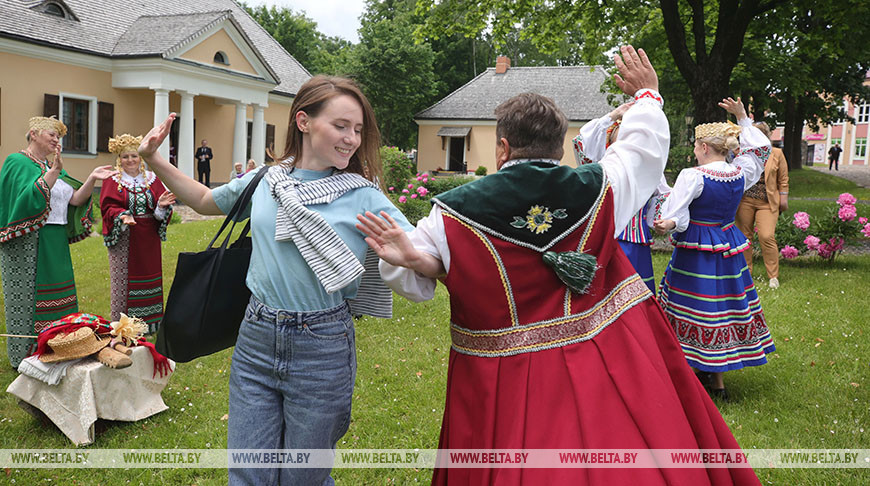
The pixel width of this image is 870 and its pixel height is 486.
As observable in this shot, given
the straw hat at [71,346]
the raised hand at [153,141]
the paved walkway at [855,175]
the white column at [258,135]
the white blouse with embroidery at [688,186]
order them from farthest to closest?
the paved walkway at [855,175] < the white column at [258,135] < the white blouse with embroidery at [688,186] < the straw hat at [71,346] < the raised hand at [153,141]

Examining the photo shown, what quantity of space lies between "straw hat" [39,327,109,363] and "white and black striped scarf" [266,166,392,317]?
2.48 meters

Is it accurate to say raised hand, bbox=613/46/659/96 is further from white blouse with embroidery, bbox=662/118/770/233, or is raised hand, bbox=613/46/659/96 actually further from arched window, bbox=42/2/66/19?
arched window, bbox=42/2/66/19

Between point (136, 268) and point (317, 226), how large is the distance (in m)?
4.65

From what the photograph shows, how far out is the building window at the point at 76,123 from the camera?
739 inches

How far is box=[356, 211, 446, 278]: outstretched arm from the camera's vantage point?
223 cm

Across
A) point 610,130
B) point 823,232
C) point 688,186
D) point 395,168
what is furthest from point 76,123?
point 823,232

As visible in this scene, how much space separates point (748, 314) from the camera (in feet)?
16.3

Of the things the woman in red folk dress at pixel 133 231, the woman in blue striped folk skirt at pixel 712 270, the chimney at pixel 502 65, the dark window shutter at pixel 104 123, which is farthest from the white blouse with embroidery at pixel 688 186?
the chimney at pixel 502 65

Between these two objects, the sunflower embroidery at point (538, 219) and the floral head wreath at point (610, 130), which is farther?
the floral head wreath at point (610, 130)

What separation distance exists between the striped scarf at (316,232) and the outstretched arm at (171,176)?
477 mm

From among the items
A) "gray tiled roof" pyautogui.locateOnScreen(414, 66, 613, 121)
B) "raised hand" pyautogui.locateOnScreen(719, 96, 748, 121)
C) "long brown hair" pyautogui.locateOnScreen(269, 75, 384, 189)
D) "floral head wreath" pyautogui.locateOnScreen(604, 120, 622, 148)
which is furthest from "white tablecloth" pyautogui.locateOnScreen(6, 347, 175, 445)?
"gray tiled roof" pyautogui.locateOnScreen(414, 66, 613, 121)

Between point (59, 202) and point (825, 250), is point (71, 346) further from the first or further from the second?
point (825, 250)

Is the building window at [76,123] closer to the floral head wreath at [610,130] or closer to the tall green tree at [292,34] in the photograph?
the floral head wreath at [610,130]

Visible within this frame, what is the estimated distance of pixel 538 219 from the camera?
2.32 meters
